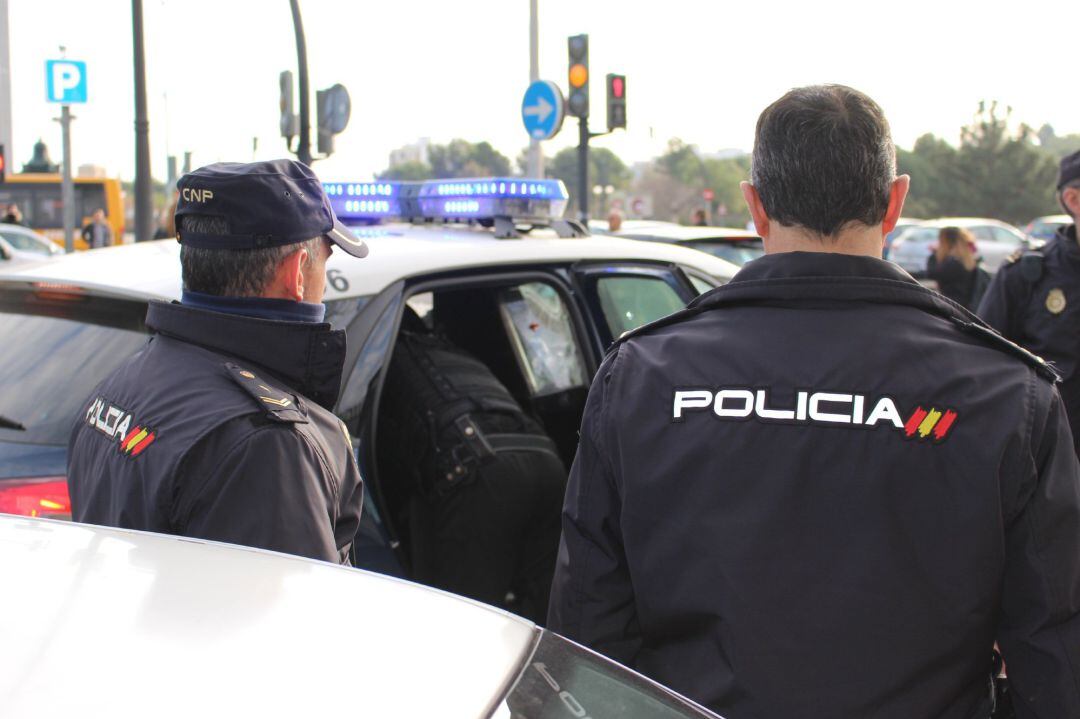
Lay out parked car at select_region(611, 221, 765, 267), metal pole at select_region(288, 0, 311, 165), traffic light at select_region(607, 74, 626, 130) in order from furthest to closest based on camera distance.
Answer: traffic light at select_region(607, 74, 626, 130) < metal pole at select_region(288, 0, 311, 165) < parked car at select_region(611, 221, 765, 267)

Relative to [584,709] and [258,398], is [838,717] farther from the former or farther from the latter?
[258,398]

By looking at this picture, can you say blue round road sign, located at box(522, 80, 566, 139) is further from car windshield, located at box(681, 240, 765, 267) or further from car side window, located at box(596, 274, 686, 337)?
car side window, located at box(596, 274, 686, 337)

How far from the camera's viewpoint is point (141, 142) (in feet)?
40.9

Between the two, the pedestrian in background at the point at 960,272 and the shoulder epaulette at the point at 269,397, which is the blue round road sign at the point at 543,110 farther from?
the shoulder epaulette at the point at 269,397

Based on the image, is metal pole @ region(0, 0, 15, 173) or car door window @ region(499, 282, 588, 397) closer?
car door window @ region(499, 282, 588, 397)

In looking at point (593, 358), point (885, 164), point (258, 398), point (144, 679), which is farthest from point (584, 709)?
point (593, 358)

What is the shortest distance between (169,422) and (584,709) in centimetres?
90

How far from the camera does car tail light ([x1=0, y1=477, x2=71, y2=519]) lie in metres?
2.44

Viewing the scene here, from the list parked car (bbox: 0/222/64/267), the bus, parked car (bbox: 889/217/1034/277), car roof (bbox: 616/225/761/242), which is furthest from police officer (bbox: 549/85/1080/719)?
the bus

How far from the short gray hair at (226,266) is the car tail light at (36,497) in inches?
31.7

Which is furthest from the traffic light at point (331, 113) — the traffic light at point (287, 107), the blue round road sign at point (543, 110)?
the blue round road sign at point (543, 110)

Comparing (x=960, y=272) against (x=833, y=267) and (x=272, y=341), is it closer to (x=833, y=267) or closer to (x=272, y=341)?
(x=833, y=267)

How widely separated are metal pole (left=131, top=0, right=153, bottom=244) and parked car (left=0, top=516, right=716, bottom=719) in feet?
37.5

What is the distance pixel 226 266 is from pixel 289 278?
0.35 ft
